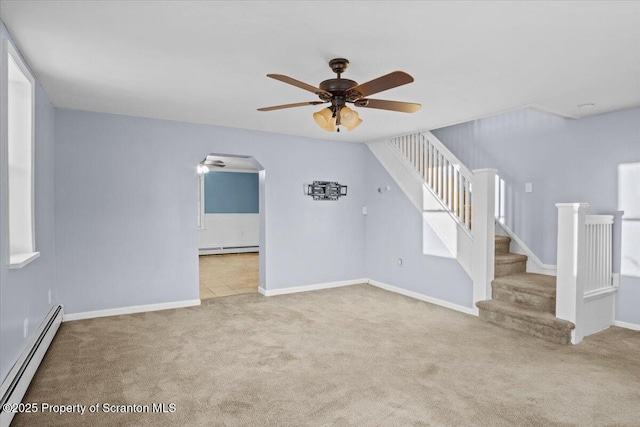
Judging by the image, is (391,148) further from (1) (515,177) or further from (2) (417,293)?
(2) (417,293)

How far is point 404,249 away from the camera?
5.65 metres

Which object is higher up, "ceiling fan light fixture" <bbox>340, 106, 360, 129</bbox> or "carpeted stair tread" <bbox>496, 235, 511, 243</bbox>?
"ceiling fan light fixture" <bbox>340, 106, 360, 129</bbox>

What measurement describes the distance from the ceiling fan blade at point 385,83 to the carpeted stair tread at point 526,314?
2.83 m

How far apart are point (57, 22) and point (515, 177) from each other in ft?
16.5

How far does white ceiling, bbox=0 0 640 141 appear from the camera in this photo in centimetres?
208

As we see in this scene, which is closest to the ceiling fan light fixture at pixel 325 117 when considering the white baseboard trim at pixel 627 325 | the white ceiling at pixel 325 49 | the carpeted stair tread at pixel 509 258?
the white ceiling at pixel 325 49

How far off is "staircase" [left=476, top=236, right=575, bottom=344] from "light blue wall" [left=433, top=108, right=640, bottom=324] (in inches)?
18.1

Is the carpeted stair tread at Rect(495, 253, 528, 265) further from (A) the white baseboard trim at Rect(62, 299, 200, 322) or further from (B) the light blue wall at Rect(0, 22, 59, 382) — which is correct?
(B) the light blue wall at Rect(0, 22, 59, 382)

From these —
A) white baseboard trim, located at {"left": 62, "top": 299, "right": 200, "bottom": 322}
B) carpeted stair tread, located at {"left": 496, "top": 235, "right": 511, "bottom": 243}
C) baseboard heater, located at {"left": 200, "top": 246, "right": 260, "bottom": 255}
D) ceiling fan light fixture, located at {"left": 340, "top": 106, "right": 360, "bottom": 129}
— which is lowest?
white baseboard trim, located at {"left": 62, "top": 299, "right": 200, "bottom": 322}

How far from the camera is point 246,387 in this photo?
2.69 m

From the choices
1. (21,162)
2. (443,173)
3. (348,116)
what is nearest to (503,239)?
(443,173)

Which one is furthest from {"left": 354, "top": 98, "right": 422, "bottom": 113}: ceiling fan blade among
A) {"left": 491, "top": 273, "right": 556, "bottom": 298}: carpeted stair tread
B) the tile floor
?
the tile floor

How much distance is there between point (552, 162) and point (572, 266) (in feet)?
5.17

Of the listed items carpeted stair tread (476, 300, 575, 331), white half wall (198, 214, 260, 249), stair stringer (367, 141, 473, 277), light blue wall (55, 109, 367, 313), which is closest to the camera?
carpeted stair tread (476, 300, 575, 331)
